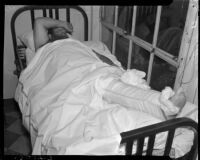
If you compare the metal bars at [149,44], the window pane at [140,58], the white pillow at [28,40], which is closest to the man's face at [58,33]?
the white pillow at [28,40]

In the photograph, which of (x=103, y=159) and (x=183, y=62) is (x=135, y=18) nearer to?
(x=183, y=62)

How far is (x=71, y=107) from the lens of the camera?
3.60 ft

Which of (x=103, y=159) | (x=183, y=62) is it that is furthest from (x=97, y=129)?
(x=103, y=159)

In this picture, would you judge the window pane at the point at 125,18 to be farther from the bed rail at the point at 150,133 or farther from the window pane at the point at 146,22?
the bed rail at the point at 150,133

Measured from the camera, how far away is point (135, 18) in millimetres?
1666

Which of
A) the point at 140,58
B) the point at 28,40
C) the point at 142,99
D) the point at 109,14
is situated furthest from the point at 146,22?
the point at 28,40

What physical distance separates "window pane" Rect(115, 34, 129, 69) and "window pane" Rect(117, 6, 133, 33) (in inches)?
4.0

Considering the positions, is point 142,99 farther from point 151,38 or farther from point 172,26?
point 151,38

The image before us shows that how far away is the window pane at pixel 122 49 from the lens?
6.15 ft

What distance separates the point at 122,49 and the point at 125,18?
27cm

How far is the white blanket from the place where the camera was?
88 cm

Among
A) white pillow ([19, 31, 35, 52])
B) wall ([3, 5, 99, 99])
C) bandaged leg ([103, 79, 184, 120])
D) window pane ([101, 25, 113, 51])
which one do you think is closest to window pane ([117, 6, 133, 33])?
window pane ([101, 25, 113, 51])

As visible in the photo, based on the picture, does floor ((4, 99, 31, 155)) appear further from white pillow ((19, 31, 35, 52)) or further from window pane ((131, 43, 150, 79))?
window pane ((131, 43, 150, 79))

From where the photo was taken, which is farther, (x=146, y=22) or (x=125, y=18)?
(x=125, y=18)
